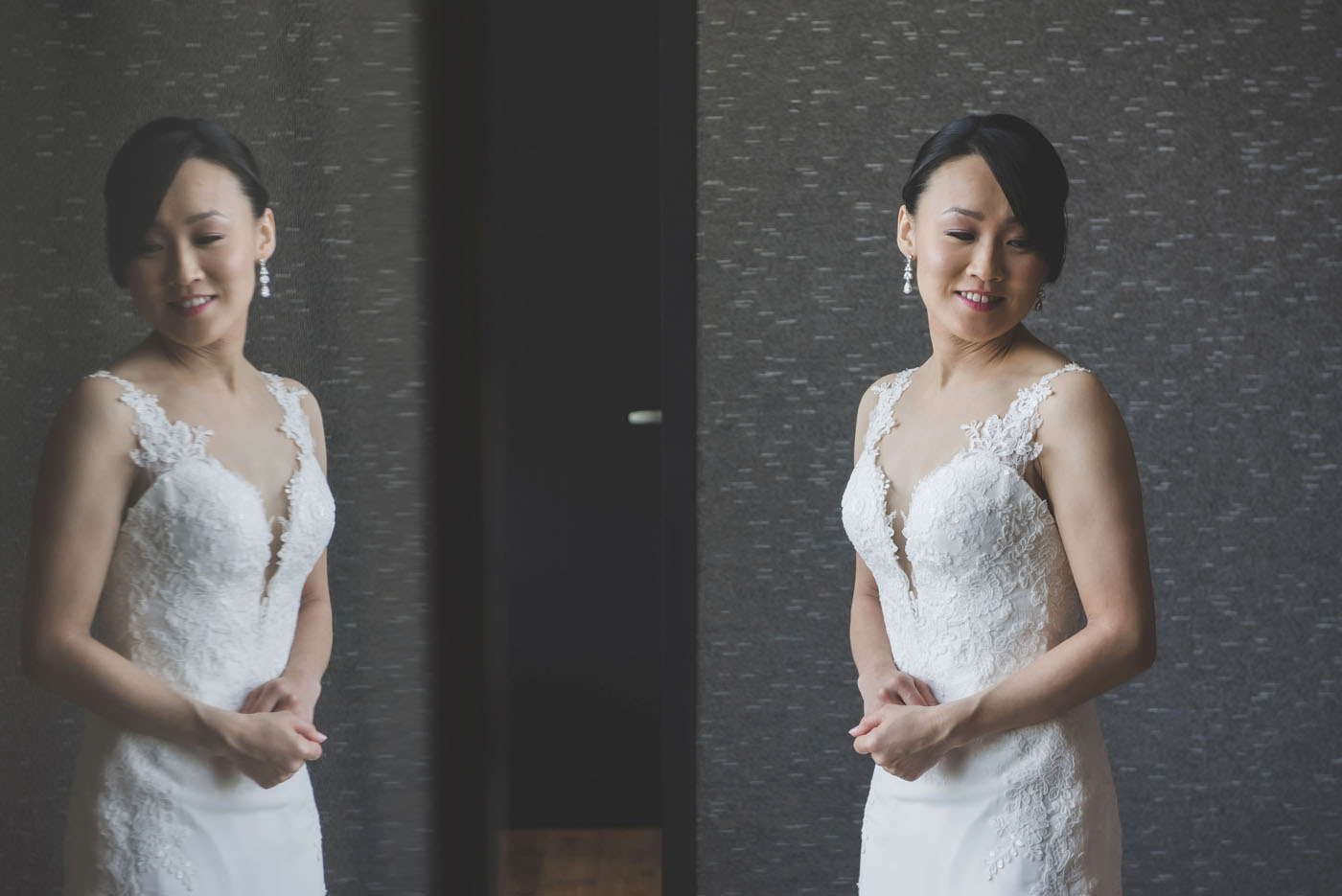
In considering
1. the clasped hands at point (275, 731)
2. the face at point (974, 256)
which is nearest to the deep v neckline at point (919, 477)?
the face at point (974, 256)

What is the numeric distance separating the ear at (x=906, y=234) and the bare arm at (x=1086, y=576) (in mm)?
279

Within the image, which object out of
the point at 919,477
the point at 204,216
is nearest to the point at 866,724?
the point at 919,477

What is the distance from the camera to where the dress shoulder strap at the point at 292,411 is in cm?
139

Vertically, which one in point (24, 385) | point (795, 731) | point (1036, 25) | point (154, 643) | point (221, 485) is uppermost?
point (1036, 25)

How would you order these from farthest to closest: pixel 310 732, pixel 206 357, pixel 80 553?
1. pixel 310 732
2. pixel 206 357
3. pixel 80 553

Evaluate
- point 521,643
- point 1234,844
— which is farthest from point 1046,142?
point 521,643

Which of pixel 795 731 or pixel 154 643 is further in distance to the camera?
pixel 795 731

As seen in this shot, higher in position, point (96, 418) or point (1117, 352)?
point (1117, 352)

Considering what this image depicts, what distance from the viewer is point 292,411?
1.43 m

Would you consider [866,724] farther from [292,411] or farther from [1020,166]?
[292,411]

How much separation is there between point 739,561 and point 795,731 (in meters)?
0.28

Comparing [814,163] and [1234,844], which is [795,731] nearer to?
[1234,844]

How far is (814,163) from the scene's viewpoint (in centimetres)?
159

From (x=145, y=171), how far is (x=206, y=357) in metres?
0.22
